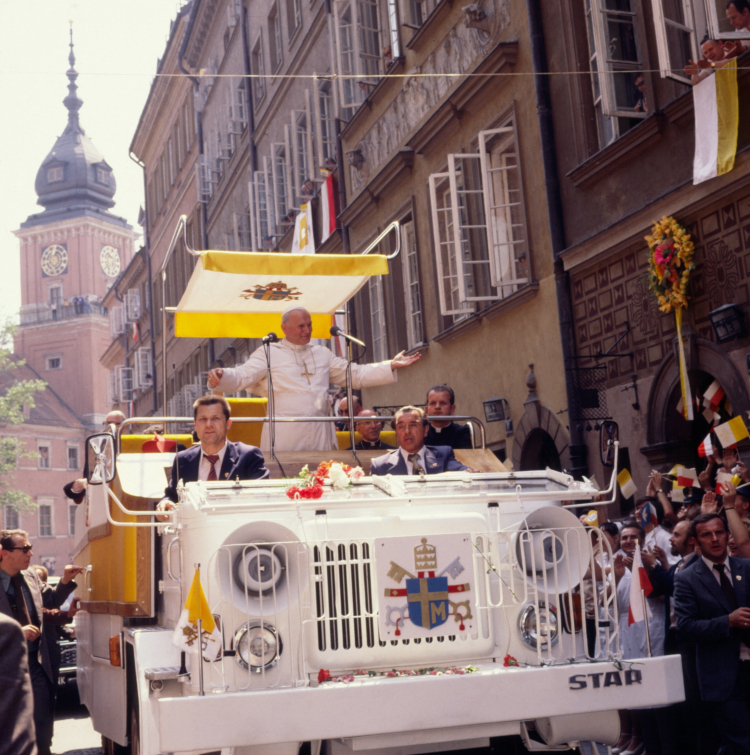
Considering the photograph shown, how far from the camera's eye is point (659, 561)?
29.0ft

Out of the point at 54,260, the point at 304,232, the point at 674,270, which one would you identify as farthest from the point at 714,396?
the point at 54,260

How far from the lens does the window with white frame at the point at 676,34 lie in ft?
34.5

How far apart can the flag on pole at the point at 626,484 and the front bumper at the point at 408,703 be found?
6537 mm

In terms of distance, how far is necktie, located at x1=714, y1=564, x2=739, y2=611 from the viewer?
747 cm

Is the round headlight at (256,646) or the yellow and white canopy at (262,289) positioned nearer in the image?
the round headlight at (256,646)

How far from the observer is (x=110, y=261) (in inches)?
3952

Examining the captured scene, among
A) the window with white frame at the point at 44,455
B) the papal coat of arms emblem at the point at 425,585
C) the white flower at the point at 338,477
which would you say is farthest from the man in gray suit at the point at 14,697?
the window with white frame at the point at 44,455

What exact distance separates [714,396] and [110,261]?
9325cm

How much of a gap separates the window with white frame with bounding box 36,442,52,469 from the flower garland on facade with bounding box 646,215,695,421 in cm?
7619

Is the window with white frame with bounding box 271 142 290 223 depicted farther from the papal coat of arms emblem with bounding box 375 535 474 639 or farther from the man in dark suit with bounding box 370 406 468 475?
the papal coat of arms emblem with bounding box 375 535 474 639

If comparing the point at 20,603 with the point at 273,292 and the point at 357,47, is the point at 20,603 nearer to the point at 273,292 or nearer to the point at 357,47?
the point at 273,292

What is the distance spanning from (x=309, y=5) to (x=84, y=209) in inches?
3144

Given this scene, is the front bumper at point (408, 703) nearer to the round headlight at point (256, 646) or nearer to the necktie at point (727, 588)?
the round headlight at point (256, 646)

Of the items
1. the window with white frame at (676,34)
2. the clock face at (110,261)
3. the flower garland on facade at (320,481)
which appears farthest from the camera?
the clock face at (110,261)
